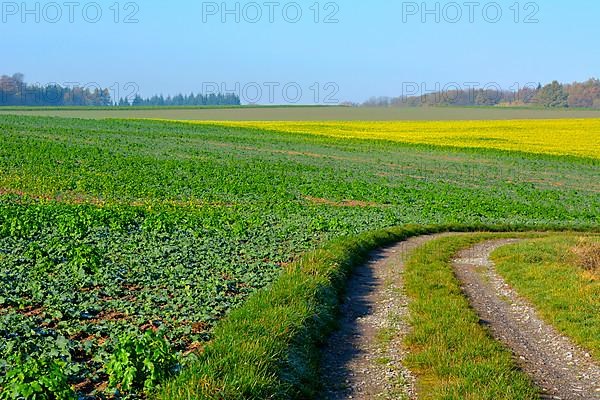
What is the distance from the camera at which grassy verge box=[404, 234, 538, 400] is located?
30.1ft

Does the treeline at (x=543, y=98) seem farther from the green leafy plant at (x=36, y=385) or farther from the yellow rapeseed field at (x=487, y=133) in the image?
the green leafy plant at (x=36, y=385)

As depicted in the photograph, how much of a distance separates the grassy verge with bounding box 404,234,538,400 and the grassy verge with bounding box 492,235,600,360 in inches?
59.9

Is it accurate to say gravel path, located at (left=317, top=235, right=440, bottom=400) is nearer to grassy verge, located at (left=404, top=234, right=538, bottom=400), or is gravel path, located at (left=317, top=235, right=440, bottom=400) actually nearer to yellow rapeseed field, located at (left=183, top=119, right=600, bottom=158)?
grassy verge, located at (left=404, top=234, right=538, bottom=400)

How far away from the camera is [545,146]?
74.8 meters

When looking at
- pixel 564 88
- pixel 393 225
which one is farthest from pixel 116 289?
pixel 564 88

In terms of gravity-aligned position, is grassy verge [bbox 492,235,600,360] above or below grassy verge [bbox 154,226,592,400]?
below

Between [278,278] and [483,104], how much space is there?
568 ft

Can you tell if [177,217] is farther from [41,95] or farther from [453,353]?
[41,95]

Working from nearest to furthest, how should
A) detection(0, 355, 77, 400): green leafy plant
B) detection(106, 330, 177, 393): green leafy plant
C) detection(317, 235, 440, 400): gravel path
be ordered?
detection(0, 355, 77, 400): green leafy plant → detection(106, 330, 177, 393): green leafy plant → detection(317, 235, 440, 400): gravel path

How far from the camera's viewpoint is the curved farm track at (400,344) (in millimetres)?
9609

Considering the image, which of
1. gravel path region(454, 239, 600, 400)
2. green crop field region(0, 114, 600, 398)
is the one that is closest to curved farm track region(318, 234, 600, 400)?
gravel path region(454, 239, 600, 400)

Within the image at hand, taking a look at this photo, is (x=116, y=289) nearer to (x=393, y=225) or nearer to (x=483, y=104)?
(x=393, y=225)

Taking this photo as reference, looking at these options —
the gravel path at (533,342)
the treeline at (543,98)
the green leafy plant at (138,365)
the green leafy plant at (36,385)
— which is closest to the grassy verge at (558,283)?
the gravel path at (533,342)

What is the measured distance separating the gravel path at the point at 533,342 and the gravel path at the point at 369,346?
1.66m
